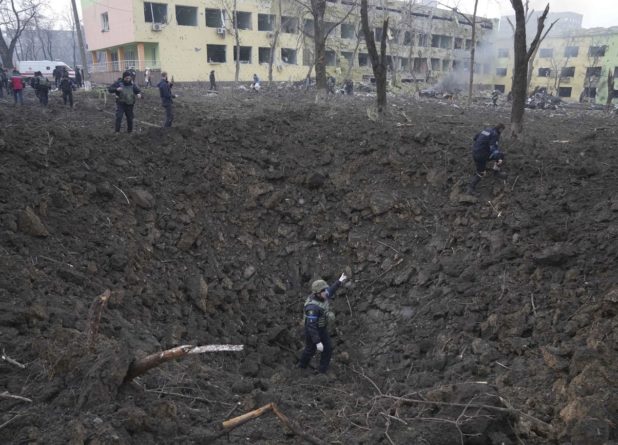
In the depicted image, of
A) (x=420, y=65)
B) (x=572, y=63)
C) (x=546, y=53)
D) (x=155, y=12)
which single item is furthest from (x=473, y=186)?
(x=546, y=53)

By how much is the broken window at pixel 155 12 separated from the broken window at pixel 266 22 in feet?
28.2

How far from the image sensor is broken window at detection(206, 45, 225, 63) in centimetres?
3641

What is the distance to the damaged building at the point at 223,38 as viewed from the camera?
32844mm

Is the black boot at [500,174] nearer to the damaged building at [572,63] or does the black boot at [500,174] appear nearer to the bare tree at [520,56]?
the bare tree at [520,56]

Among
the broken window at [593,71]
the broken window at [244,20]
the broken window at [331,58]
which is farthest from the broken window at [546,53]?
the broken window at [244,20]

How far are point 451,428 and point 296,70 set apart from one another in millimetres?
40340

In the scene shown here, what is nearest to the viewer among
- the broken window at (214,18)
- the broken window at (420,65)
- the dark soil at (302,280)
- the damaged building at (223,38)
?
the dark soil at (302,280)

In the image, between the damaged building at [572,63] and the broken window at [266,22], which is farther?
the damaged building at [572,63]

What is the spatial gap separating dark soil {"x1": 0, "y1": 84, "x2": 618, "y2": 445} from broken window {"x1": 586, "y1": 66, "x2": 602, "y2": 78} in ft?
145

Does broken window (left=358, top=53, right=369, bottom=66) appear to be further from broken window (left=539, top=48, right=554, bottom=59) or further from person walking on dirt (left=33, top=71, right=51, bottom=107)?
person walking on dirt (left=33, top=71, right=51, bottom=107)

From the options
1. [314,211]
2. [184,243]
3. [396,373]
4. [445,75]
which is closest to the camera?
[396,373]

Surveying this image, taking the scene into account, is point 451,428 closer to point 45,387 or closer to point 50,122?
point 45,387

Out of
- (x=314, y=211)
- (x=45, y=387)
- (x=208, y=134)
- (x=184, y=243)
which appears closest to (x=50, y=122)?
(x=208, y=134)

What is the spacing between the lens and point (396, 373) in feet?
20.3
